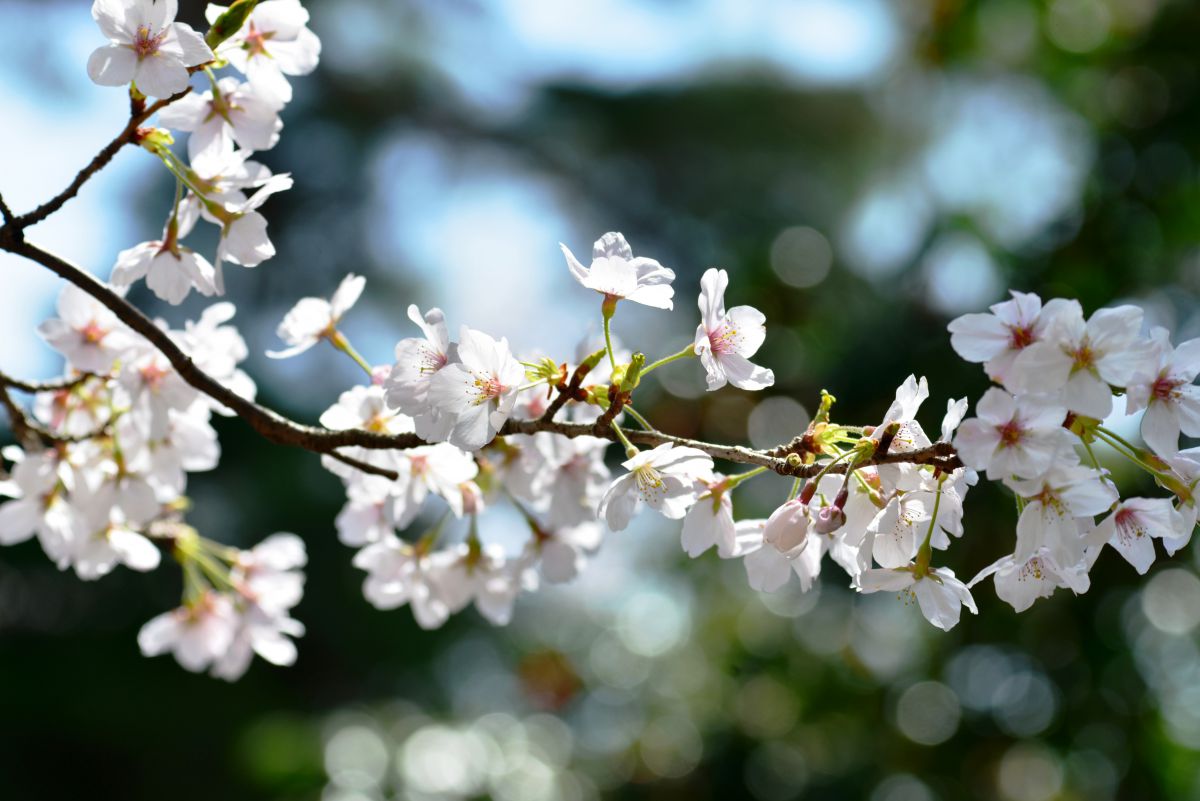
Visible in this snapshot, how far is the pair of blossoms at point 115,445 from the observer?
24.6 inches

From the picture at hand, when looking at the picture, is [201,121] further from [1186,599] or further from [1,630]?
[1,630]

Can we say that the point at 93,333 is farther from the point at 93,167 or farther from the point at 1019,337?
the point at 1019,337

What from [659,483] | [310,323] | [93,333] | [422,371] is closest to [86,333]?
[93,333]

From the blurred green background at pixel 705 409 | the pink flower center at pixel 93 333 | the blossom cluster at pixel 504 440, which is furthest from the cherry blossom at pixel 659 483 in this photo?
the blurred green background at pixel 705 409

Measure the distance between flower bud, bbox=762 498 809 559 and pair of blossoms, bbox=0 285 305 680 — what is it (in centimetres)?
36

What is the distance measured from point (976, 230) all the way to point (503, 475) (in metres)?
1.75

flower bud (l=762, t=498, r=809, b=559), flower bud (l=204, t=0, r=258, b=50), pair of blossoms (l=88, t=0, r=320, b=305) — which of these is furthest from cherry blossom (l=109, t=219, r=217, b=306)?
flower bud (l=762, t=498, r=809, b=559)

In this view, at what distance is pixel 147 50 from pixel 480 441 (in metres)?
0.25

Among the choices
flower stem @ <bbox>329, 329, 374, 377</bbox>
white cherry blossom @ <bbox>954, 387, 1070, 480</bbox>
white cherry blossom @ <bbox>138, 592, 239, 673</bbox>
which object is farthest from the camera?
white cherry blossom @ <bbox>138, 592, 239, 673</bbox>

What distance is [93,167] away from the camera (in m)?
0.51

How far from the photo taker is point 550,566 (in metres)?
0.70

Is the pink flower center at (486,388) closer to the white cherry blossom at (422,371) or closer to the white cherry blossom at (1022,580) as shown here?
the white cherry blossom at (422,371)

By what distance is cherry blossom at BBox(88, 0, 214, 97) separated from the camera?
0.50 meters

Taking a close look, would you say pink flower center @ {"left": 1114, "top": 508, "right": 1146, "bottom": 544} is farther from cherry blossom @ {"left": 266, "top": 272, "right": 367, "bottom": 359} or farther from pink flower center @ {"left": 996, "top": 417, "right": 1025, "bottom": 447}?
cherry blossom @ {"left": 266, "top": 272, "right": 367, "bottom": 359}
